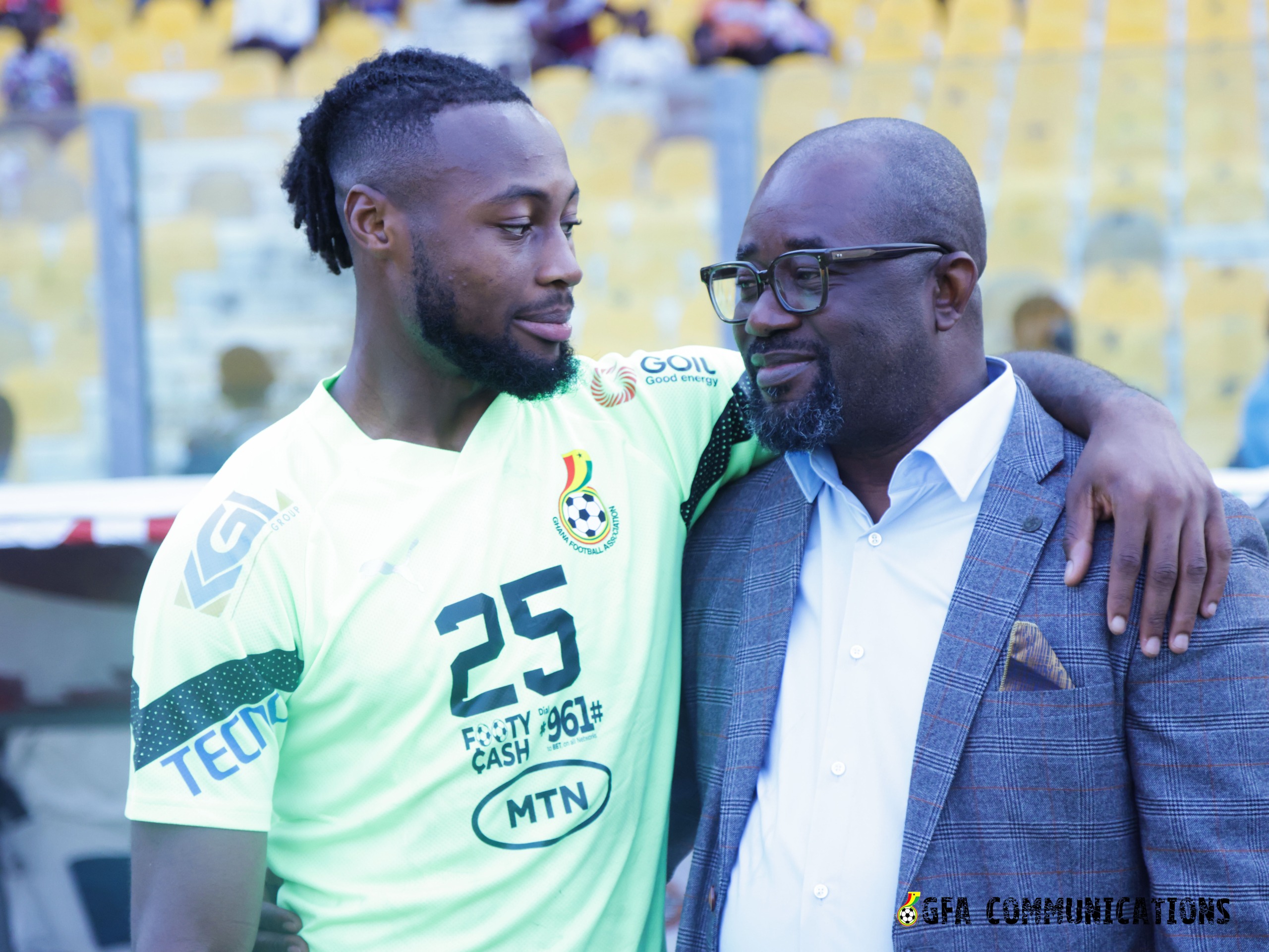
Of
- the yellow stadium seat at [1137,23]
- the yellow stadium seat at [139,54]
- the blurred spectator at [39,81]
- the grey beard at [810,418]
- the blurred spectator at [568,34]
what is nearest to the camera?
the grey beard at [810,418]

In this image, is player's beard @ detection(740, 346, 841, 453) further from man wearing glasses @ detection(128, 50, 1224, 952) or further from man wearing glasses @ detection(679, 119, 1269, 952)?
man wearing glasses @ detection(128, 50, 1224, 952)

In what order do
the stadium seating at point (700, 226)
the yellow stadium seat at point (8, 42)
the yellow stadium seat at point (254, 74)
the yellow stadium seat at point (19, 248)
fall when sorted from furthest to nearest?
the yellow stadium seat at point (8, 42), the yellow stadium seat at point (254, 74), the yellow stadium seat at point (19, 248), the stadium seating at point (700, 226)

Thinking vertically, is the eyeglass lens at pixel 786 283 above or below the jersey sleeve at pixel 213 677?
above

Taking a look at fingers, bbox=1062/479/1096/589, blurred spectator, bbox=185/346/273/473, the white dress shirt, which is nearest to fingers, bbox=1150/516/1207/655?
fingers, bbox=1062/479/1096/589

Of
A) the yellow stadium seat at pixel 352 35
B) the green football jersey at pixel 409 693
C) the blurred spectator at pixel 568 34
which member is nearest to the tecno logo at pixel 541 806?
the green football jersey at pixel 409 693

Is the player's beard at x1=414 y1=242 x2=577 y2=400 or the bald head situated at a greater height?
the bald head

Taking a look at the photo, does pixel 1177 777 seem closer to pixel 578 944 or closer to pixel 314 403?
pixel 578 944

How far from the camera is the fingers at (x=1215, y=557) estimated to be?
5.40 ft

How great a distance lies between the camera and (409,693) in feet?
6.01

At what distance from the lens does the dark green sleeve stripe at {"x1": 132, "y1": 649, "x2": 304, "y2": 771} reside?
1742 mm

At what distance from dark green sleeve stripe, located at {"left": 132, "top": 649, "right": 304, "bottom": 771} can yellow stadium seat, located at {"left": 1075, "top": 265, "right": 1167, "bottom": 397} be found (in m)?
4.50

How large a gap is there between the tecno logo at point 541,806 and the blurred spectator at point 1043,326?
153 inches

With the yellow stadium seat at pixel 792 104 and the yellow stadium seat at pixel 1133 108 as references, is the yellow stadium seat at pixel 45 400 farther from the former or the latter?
the yellow stadium seat at pixel 1133 108

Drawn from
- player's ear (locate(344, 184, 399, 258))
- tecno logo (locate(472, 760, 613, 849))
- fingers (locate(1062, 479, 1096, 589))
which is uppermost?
player's ear (locate(344, 184, 399, 258))
